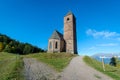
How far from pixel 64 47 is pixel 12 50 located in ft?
102

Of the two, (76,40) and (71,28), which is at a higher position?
(71,28)

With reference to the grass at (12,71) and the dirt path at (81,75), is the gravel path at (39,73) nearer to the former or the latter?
the grass at (12,71)

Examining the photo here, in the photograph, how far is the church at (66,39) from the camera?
52.6m

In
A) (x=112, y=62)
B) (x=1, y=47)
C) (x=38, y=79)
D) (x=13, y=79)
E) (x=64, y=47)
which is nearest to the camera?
(x=13, y=79)

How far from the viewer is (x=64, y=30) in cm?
5797

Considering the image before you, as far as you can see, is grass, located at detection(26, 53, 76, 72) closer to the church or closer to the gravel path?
the gravel path

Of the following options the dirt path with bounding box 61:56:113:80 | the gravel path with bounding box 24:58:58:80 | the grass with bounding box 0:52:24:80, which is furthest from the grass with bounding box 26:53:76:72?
the grass with bounding box 0:52:24:80

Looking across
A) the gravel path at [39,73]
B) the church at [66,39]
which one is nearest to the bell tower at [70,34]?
the church at [66,39]

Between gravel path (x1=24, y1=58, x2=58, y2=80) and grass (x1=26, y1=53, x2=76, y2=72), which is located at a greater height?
grass (x1=26, y1=53, x2=76, y2=72)

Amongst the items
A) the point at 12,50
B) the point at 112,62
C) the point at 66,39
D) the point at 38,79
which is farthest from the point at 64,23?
the point at 38,79

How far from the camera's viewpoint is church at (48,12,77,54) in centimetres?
5260

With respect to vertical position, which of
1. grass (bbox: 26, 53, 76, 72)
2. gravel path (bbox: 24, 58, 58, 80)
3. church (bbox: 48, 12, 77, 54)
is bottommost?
gravel path (bbox: 24, 58, 58, 80)

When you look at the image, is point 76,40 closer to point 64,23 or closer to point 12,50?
point 64,23

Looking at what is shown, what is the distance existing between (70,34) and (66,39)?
2621 mm
